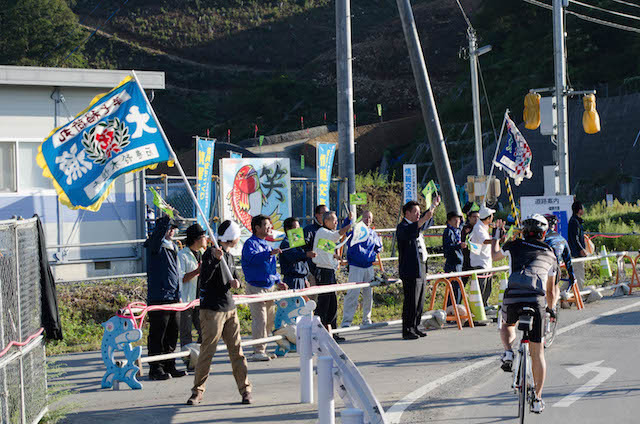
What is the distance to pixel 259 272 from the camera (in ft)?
36.6

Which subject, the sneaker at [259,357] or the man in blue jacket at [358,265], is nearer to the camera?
the sneaker at [259,357]

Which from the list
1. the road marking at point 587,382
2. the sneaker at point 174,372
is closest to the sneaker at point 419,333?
the road marking at point 587,382

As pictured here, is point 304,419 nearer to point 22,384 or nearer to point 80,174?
point 22,384

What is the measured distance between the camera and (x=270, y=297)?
1073cm

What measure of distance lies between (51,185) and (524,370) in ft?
44.7

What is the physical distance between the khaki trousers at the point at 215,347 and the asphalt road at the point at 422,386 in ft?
0.86

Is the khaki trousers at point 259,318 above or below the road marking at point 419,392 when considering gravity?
above

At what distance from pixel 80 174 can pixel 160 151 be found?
2.88 feet

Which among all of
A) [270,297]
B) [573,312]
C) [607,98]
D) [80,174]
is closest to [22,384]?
[80,174]

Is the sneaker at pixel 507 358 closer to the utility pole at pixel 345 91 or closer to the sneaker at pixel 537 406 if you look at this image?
the sneaker at pixel 537 406

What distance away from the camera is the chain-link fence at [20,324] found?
6.90 metres

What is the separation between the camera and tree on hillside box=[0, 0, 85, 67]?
6375 cm

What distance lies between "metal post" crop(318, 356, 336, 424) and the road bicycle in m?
1.68

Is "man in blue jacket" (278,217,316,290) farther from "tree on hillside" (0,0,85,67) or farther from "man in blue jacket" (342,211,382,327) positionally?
"tree on hillside" (0,0,85,67)
